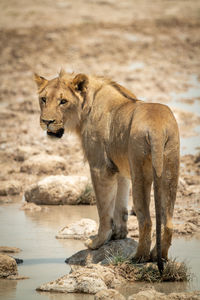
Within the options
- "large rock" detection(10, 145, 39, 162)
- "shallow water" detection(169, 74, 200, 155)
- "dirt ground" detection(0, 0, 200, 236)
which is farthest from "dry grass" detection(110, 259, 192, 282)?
"shallow water" detection(169, 74, 200, 155)

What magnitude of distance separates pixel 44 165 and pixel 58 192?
2768mm

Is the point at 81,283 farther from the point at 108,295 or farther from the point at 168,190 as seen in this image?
the point at 168,190

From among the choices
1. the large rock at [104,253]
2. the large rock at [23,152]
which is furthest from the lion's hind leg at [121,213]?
the large rock at [23,152]

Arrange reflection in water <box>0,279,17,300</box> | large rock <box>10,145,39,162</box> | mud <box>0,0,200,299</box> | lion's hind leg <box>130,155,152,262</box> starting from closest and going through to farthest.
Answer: reflection in water <box>0,279,17,300</box> < lion's hind leg <box>130,155,152,262</box> < mud <box>0,0,200,299</box> < large rock <box>10,145,39,162</box>

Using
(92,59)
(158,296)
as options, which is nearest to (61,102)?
(158,296)

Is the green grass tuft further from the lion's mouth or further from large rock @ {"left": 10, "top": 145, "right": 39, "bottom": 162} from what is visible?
large rock @ {"left": 10, "top": 145, "right": 39, "bottom": 162}

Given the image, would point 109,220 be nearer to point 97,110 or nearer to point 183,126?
point 97,110

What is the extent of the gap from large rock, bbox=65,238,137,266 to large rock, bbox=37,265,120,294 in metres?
0.89

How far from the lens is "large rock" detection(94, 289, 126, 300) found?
651 cm

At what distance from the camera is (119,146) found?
7.96m

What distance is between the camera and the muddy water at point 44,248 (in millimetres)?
7270

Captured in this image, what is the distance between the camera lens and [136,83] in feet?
80.4

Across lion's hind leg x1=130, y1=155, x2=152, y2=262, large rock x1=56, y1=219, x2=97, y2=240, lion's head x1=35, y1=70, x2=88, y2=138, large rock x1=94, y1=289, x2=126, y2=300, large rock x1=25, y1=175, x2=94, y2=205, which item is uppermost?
lion's head x1=35, y1=70, x2=88, y2=138

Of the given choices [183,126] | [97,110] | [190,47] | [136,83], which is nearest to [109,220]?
[97,110]
